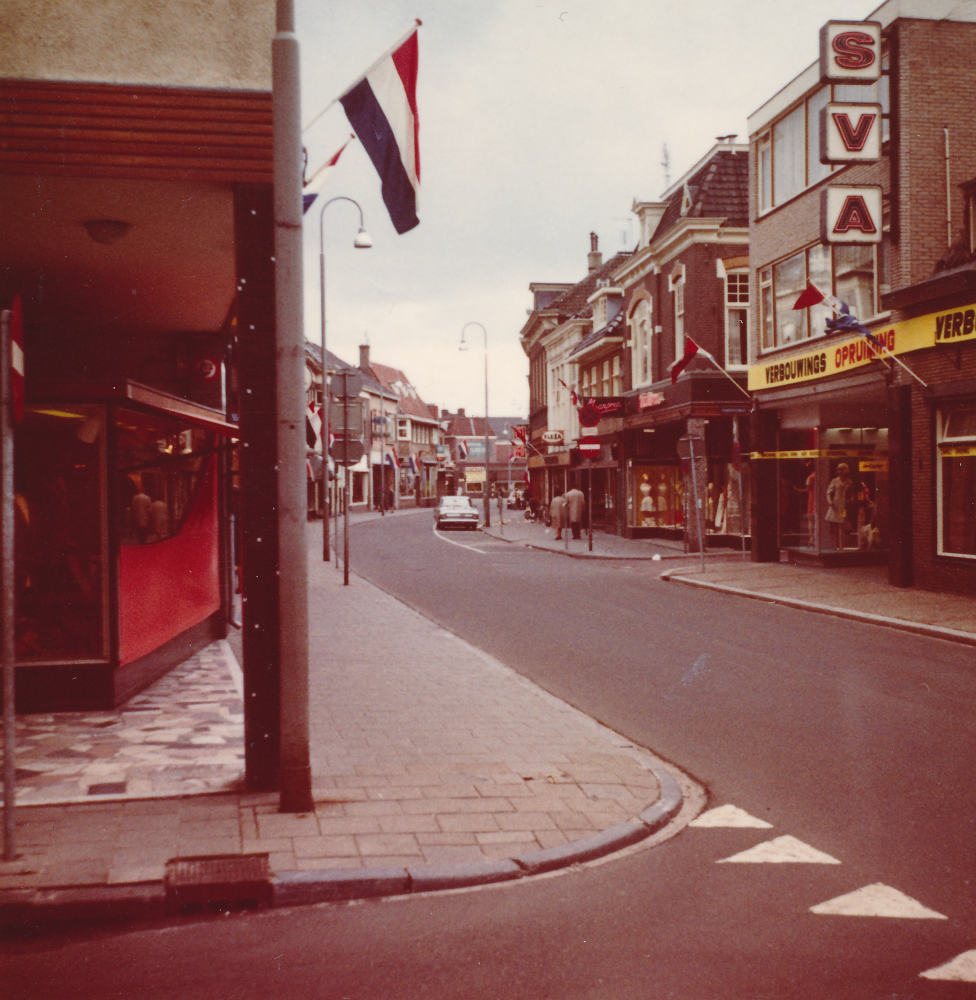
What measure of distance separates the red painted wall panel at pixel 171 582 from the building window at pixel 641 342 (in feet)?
72.0

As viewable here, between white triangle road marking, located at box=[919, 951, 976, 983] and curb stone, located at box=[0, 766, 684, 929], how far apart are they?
1.62m

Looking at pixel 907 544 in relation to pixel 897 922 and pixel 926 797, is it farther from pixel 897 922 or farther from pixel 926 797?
Result: pixel 897 922

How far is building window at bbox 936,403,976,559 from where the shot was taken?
615 inches

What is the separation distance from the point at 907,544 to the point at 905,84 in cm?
715

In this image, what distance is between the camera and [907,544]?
55.3 ft

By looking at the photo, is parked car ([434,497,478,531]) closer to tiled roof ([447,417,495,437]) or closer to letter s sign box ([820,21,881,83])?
letter s sign box ([820,21,881,83])

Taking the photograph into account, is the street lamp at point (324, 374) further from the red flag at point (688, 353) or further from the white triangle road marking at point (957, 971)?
the white triangle road marking at point (957, 971)

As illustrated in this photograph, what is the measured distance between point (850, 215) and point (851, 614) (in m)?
6.61

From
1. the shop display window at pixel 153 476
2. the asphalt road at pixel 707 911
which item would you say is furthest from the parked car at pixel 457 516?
the asphalt road at pixel 707 911

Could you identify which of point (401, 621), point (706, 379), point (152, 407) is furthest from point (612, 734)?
point (706, 379)

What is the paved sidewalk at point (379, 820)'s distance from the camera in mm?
4352

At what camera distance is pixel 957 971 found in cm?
358

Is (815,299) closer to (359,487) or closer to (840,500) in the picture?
(840,500)

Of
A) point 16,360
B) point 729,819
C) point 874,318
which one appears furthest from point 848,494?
point 16,360
